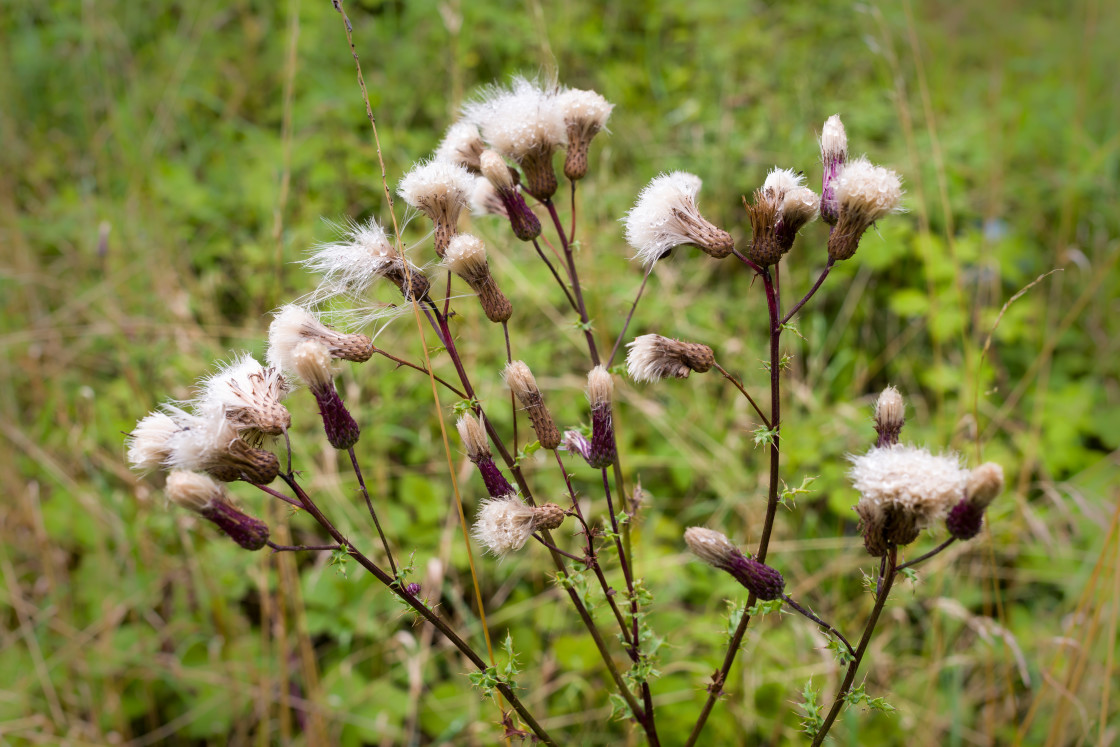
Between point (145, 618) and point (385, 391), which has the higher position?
point (385, 391)

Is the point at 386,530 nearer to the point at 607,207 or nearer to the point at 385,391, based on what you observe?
the point at 385,391

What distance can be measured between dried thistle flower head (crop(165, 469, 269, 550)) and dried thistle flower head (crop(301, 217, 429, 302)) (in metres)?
0.39

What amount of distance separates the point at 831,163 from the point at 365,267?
808 millimetres

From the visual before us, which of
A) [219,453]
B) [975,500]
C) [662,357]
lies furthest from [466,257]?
[975,500]

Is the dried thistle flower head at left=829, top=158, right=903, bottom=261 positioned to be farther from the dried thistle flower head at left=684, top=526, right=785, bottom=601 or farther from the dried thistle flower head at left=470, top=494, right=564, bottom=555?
the dried thistle flower head at left=470, top=494, right=564, bottom=555

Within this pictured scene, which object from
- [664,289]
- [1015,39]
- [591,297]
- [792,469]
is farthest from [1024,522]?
[1015,39]

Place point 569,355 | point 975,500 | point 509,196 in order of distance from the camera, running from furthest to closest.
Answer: point 569,355 → point 509,196 → point 975,500

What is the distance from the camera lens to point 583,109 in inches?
55.7

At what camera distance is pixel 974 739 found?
2201 mm

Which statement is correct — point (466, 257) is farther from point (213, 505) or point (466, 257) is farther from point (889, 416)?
point (889, 416)

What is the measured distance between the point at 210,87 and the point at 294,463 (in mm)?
3214

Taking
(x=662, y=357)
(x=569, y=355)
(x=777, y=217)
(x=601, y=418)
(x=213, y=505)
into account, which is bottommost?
(x=213, y=505)

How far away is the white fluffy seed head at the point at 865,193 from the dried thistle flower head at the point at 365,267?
2.32 ft

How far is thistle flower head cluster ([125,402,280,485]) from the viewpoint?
104cm
